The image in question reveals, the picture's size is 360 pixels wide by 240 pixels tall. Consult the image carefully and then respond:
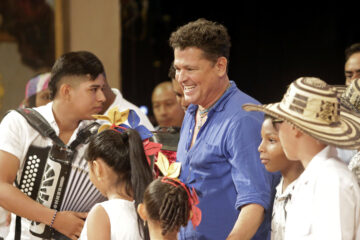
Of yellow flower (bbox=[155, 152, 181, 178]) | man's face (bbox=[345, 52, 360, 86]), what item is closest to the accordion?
yellow flower (bbox=[155, 152, 181, 178])

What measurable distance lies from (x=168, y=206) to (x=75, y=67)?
1516mm

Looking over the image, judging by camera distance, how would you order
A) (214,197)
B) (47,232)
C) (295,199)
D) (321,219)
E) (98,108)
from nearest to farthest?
1. (321,219)
2. (295,199)
3. (214,197)
4. (47,232)
5. (98,108)

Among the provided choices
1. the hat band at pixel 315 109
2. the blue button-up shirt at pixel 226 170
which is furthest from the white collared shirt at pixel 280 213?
the hat band at pixel 315 109

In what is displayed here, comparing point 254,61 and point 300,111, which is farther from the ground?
point 300,111

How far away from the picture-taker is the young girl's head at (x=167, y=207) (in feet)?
8.14

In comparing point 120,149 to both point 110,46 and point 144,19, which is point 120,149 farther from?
point 144,19

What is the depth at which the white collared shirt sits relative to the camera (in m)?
2.70

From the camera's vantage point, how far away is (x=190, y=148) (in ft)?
9.72

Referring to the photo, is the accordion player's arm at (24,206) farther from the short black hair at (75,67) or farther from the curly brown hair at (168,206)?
the curly brown hair at (168,206)

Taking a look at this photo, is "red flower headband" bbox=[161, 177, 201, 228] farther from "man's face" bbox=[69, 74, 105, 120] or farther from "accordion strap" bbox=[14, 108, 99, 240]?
"man's face" bbox=[69, 74, 105, 120]

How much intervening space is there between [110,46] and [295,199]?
14.0 feet

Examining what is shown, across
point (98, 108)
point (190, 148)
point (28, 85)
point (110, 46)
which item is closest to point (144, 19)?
point (110, 46)

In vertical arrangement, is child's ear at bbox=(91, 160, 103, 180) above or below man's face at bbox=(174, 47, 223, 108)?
below

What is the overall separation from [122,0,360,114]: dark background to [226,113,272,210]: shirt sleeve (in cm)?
531
